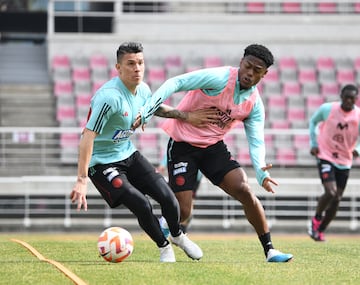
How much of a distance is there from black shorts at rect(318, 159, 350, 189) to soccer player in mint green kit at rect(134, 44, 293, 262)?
16.9ft

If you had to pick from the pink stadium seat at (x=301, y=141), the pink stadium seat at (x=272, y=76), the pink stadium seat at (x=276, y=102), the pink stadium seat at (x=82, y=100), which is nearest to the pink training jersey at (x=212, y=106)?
the pink stadium seat at (x=301, y=141)

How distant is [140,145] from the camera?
2303 cm

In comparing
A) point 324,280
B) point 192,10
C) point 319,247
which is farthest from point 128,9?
point 324,280

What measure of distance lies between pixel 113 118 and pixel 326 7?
20.7 meters

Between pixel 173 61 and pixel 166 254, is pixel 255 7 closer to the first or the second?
pixel 173 61

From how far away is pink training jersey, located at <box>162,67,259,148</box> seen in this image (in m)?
10.6

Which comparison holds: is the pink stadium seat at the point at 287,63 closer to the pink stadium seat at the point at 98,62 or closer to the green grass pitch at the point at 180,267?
the pink stadium seat at the point at 98,62

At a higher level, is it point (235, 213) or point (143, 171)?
point (143, 171)

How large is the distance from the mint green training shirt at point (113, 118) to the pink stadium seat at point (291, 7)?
19581mm

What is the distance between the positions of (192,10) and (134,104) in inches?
767

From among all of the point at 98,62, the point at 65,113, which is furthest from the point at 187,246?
the point at 98,62

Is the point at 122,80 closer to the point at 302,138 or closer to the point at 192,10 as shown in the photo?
the point at 302,138

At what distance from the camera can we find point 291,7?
29.4 meters

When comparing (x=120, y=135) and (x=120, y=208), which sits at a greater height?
(x=120, y=135)
